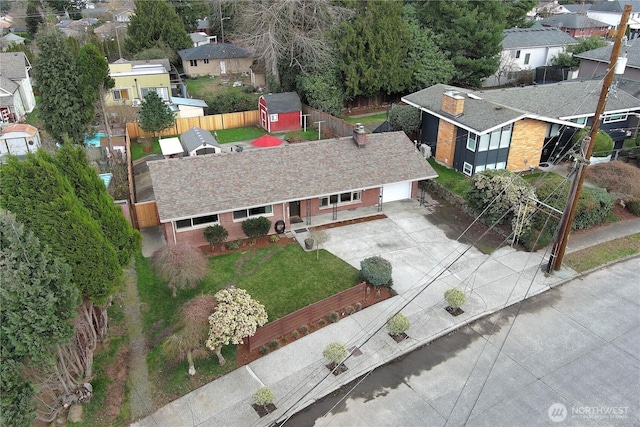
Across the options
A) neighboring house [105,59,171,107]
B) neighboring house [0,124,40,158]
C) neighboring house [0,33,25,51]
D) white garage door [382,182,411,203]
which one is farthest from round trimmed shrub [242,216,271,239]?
neighboring house [0,33,25,51]

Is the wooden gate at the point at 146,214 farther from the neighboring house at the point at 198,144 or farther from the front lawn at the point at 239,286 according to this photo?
the neighboring house at the point at 198,144

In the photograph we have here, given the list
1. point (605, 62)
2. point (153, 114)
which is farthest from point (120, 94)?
point (605, 62)

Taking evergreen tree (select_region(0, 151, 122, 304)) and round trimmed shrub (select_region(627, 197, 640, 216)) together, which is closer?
evergreen tree (select_region(0, 151, 122, 304))

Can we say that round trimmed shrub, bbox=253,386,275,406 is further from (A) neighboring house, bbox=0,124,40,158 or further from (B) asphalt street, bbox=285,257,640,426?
(A) neighboring house, bbox=0,124,40,158

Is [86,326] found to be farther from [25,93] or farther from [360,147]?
[25,93]

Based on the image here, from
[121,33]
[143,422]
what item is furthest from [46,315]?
[121,33]

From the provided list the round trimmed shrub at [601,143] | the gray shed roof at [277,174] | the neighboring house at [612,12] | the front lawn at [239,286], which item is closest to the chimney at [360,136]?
the gray shed roof at [277,174]

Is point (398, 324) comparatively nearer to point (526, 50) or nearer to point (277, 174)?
point (277, 174)
